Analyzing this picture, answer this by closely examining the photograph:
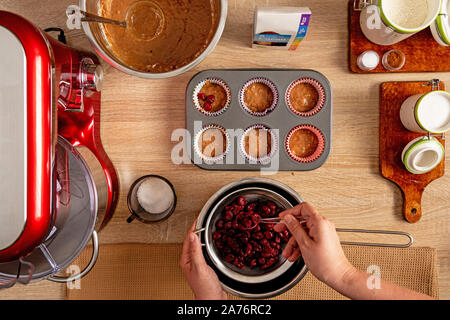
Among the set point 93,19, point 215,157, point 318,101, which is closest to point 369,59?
point 318,101

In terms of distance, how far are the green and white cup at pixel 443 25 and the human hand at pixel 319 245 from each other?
0.62m

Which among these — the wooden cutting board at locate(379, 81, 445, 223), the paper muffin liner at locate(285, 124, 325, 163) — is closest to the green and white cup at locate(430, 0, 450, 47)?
the wooden cutting board at locate(379, 81, 445, 223)

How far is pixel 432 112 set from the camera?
88cm

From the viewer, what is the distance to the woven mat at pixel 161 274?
976 millimetres

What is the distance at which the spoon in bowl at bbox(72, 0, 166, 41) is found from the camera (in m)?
0.79

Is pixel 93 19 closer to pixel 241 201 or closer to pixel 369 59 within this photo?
pixel 241 201

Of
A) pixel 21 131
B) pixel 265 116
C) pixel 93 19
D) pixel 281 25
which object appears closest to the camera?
pixel 21 131

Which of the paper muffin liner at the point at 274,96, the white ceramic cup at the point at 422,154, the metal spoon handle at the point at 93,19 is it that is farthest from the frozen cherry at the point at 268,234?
the metal spoon handle at the point at 93,19

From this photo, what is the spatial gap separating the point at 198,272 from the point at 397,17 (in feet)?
2.91

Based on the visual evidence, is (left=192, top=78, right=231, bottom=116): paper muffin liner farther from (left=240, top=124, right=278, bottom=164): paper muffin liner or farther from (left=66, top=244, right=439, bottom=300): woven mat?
(left=66, top=244, right=439, bottom=300): woven mat

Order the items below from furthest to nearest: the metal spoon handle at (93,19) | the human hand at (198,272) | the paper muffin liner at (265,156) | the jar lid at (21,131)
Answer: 1. the paper muffin liner at (265,156)
2. the human hand at (198,272)
3. the metal spoon handle at (93,19)
4. the jar lid at (21,131)

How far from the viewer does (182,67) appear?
0.73 m

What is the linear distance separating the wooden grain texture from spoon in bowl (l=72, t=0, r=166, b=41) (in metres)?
0.57

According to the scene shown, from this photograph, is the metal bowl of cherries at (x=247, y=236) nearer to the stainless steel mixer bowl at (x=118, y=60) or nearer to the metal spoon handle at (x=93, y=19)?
the stainless steel mixer bowl at (x=118, y=60)
